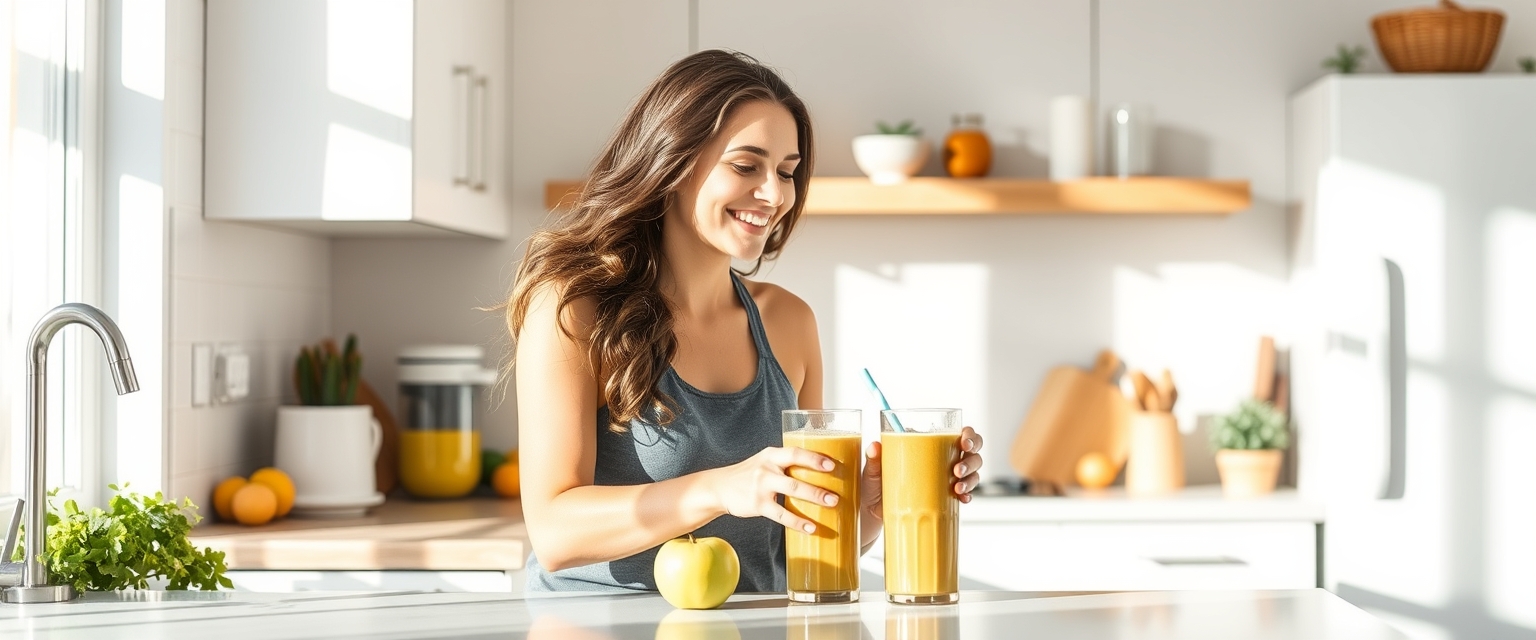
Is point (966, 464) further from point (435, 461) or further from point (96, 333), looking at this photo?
point (435, 461)

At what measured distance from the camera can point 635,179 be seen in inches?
63.7

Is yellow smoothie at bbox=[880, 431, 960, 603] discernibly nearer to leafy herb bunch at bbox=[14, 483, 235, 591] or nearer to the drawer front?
leafy herb bunch at bbox=[14, 483, 235, 591]

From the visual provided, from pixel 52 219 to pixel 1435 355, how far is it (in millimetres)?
2764

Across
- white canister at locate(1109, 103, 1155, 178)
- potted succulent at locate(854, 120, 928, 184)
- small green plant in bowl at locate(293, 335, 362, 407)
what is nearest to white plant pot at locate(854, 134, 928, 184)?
potted succulent at locate(854, 120, 928, 184)

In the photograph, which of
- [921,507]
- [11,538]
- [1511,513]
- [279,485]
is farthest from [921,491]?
[1511,513]

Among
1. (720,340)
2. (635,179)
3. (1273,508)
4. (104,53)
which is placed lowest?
(1273,508)

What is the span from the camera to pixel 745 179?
155 cm

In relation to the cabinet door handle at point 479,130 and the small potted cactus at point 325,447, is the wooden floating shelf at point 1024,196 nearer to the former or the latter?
the cabinet door handle at point 479,130

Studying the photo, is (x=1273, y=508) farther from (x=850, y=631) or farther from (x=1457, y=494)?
(x=850, y=631)

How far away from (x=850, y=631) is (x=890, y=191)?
2017 millimetres

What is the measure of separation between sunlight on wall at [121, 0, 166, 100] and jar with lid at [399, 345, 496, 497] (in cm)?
85

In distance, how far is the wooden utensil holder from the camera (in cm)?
313

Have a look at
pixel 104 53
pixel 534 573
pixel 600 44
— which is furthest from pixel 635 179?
pixel 600 44

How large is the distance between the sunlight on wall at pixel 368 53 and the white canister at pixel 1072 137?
150cm
